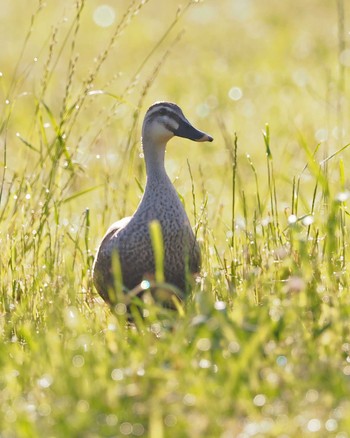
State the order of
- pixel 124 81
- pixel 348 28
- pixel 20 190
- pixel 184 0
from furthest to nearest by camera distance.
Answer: pixel 184 0 → pixel 348 28 → pixel 124 81 → pixel 20 190

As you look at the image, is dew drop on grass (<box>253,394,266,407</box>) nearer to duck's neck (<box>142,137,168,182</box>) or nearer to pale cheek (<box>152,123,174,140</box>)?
duck's neck (<box>142,137,168,182</box>)

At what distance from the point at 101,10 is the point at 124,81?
489 centimetres

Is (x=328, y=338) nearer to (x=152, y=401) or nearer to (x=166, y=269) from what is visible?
(x=152, y=401)

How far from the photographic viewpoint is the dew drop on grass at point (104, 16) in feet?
55.9

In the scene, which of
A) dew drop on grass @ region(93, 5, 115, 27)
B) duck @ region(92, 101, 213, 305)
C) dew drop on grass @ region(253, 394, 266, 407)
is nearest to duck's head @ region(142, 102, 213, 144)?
duck @ region(92, 101, 213, 305)

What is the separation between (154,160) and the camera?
5055mm

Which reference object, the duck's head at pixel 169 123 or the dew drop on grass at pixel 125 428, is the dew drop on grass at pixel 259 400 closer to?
the dew drop on grass at pixel 125 428

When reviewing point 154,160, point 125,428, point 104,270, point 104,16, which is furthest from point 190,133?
point 104,16

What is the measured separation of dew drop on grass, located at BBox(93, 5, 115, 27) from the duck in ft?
40.4

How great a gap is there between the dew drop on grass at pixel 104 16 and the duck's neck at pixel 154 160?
12138mm

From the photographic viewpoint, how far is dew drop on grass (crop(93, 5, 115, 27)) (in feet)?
55.9

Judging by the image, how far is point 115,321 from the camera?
394cm

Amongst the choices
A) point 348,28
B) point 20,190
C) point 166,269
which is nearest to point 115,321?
point 166,269

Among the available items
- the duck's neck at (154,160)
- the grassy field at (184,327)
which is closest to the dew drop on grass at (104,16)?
the grassy field at (184,327)
